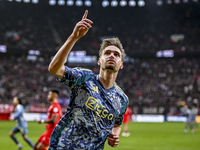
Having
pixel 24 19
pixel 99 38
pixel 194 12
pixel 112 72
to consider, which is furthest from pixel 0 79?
pixel 112 72

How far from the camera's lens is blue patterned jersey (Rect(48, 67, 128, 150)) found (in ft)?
11.2

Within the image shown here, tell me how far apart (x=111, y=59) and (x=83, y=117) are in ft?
2.72

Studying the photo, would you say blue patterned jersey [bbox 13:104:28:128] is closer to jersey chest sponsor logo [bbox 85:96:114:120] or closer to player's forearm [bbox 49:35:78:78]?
jersey chest sponsor logo [bbox 85:96:114:120]

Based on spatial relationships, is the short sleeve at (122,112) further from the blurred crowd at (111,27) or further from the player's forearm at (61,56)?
the blurred crowd at (111,27)

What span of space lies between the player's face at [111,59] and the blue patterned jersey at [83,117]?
25 cm

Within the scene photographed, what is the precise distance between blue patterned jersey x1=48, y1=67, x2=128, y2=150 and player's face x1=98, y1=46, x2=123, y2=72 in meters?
0.25

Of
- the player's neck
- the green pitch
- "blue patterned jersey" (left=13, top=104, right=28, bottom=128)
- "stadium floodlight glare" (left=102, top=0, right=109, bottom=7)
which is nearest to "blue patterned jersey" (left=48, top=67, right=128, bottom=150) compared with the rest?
the player's neck

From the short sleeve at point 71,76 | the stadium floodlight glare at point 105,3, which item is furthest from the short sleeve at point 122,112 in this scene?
the stadium floodlight glare at point 105,3

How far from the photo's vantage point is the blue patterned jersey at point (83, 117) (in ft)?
11.2

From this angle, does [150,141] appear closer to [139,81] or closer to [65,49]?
[65,49]

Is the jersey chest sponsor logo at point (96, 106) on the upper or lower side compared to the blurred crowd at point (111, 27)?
lower

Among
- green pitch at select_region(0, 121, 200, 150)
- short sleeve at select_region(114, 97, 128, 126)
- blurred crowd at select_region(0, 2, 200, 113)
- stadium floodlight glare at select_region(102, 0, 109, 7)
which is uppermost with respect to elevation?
stadium floodlight glare at select_region(102, 0, 109, 7)

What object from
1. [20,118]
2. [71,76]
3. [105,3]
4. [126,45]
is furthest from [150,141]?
[105,3]

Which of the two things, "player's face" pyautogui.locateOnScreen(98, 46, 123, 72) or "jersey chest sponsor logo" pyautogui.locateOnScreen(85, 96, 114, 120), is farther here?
"player's face" pyautogui.locateOnScreen(98, 46, 123, 72)
